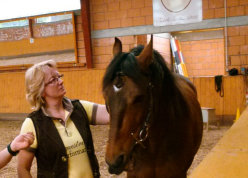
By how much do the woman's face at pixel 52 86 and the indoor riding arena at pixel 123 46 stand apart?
10.3 feet

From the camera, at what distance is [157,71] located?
5.41 feet

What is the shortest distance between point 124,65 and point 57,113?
701mm

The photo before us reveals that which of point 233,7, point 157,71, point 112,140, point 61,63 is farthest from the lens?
point 61,63

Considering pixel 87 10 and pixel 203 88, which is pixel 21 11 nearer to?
pixel 87 10

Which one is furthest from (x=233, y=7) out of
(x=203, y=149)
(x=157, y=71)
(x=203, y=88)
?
(x=157, y=71)

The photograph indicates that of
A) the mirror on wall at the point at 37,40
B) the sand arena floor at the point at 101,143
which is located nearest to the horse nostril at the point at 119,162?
the sand arena floor at the point at 101,143

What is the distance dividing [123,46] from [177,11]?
197cm

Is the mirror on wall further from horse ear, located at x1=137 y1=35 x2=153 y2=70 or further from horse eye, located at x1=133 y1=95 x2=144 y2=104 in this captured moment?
horse eye, located at x1=133 y1=95 x2=144 y2=104

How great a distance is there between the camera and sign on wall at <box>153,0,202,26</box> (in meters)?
7.56

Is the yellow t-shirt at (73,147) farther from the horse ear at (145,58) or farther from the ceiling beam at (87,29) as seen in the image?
the ceiling beam at (87,29)

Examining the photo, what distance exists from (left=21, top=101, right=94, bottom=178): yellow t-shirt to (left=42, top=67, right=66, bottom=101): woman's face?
0.53 feet

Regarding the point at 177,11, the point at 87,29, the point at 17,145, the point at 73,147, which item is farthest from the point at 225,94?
the point at 17,145

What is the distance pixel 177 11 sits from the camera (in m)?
7.68

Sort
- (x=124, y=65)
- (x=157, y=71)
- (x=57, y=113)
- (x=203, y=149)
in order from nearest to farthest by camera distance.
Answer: (x=124, y=65) < (x=157, y=71) < (x=57, y=113) < (x=203, y=149)
